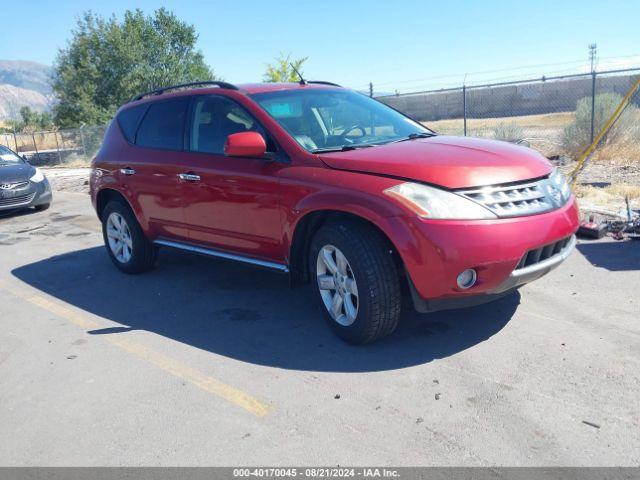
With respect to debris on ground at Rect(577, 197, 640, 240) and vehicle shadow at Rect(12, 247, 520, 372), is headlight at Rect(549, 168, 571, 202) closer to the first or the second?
vehicle shadow at Rect(12, 247, 520, 372)

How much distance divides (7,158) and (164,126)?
8.21 meters

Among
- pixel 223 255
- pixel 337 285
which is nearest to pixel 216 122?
pixel 223 255

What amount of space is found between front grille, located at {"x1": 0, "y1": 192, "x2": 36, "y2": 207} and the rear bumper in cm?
971

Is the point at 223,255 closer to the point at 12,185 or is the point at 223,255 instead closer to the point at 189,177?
the point at 189,177

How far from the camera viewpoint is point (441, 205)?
11.7ft

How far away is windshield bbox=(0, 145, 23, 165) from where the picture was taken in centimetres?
1194

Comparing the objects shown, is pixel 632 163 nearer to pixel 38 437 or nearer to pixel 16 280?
pixel 16 280

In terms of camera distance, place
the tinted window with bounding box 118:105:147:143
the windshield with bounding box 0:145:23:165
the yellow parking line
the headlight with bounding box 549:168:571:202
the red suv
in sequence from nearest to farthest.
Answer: the yellow parking line < the red suv < the headlight with bounding box 549:168:571:202 < the tinted window with bounding box 118:105:147:143 < the windshield with bounding box 0:145:23:165

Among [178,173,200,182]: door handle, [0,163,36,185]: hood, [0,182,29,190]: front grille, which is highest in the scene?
[178,173,200,182]: door handle

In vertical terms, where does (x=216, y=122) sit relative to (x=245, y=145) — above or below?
above

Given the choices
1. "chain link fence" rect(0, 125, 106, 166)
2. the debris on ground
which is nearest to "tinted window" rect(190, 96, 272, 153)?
the debris on ground

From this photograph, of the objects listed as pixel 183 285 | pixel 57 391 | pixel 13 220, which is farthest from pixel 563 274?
pixel 13 220

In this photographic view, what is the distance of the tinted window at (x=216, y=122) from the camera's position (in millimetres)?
4789

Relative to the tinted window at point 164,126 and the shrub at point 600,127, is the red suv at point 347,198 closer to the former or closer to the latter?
the tinted window at point 164,126
